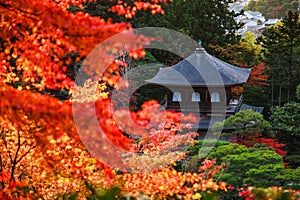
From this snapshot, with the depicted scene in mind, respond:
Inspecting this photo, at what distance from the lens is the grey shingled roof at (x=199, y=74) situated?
655 inches

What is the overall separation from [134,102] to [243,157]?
9.32 metres

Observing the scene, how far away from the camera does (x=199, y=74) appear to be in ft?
55.3

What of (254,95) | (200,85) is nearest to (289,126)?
(200,85)

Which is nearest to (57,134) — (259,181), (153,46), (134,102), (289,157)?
(259,181)

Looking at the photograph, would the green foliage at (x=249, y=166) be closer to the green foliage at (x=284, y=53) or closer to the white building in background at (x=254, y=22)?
the green foliage at (x=284, y=53)

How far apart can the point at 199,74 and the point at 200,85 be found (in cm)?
49

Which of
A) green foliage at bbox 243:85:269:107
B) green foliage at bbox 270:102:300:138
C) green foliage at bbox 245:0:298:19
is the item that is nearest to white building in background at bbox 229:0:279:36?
green foliage at bbox 245:0:298:19

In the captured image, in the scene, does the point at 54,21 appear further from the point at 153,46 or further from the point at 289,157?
the point at 153,46

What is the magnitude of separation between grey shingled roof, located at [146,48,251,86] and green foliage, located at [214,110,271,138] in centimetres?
159

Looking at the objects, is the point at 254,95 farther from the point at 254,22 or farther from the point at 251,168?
the point at 254,22

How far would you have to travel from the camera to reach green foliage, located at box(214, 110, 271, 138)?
600 inches

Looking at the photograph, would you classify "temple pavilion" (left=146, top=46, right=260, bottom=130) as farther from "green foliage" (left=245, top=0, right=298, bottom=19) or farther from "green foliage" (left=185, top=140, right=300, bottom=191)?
"green foliage" (left=245, top=0, right=298, bottom=19)

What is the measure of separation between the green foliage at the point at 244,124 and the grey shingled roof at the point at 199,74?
1585 millimetres

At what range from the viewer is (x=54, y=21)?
3371mm
